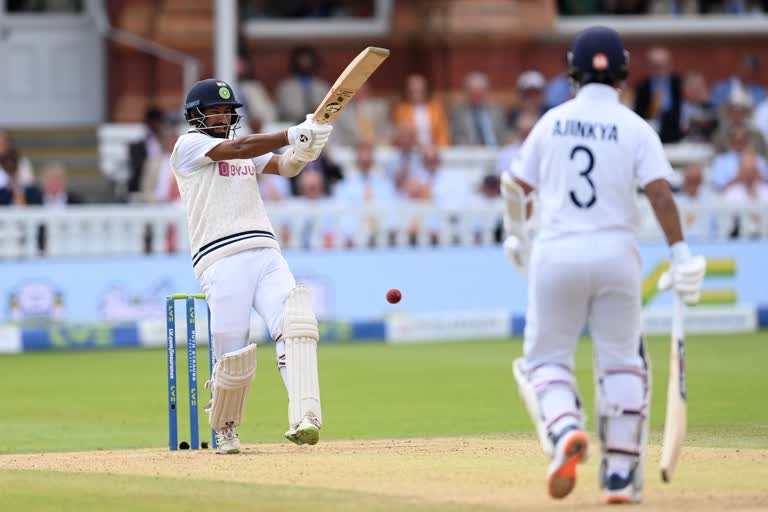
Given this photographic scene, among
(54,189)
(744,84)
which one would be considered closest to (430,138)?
(54,189)

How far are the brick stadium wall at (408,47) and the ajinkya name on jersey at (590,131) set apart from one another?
12686 mm

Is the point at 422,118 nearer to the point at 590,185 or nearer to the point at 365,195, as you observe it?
the point at 365,195

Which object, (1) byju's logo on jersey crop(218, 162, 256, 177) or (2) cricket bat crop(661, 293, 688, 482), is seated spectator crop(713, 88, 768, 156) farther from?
(2) cricket bat crop(661, 293, 688, 482)

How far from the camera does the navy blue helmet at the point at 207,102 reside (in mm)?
7961

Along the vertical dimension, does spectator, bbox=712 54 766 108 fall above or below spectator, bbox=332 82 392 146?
above

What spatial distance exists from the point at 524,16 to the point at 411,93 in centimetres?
→ 283

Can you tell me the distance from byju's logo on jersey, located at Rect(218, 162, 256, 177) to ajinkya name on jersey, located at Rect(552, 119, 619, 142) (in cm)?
219

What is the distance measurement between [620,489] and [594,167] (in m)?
1.19

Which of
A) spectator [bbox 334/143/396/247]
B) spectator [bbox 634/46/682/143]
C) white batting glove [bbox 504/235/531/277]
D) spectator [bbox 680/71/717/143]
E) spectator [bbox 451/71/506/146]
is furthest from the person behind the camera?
spectator [bbox 680/71/717/143]

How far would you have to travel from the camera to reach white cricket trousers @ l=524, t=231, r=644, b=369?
243 inches

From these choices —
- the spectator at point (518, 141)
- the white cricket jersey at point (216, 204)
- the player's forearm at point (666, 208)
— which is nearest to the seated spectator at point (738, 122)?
the spectator at point (518, 141)

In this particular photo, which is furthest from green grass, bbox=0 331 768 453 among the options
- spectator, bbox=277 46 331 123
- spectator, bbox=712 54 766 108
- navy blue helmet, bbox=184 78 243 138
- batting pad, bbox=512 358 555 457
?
spectator, bbox=712 54 766 108

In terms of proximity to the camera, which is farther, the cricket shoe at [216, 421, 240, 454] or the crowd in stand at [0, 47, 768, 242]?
the crowd in stand at [0, 47, 768, 242]

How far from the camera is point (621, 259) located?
617 cm
